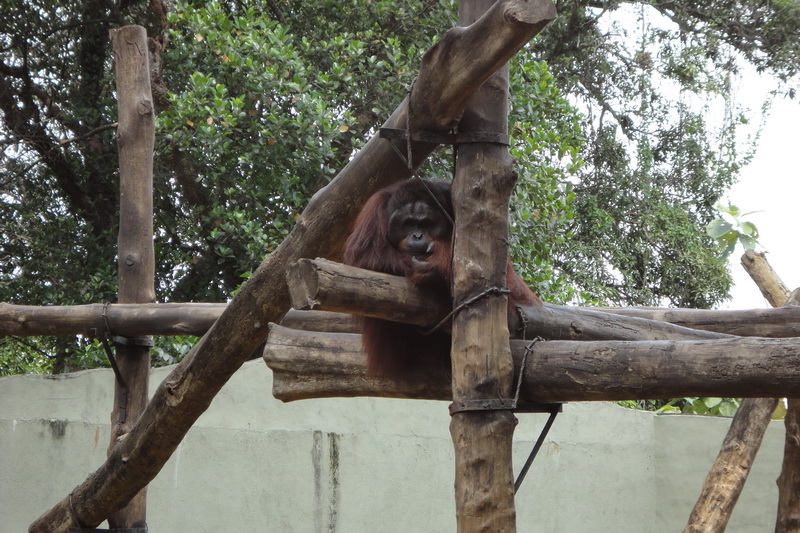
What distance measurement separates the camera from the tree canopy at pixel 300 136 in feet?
19.8

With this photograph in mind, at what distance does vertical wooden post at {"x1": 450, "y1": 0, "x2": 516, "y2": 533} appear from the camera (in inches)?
85.5

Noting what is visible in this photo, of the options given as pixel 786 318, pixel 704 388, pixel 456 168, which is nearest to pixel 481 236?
pixel 456 168

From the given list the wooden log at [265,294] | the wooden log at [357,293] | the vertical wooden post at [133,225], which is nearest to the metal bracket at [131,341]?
the vertical wooden post at [133,225]

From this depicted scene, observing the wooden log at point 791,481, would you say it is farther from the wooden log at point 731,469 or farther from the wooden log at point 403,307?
the wooden log at point 403,307

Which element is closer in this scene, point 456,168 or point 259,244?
point 456,168

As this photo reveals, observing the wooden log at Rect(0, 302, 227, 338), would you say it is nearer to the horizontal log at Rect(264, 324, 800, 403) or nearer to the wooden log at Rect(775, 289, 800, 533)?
the horizontal log at Rect(264, 324, 800, 403)

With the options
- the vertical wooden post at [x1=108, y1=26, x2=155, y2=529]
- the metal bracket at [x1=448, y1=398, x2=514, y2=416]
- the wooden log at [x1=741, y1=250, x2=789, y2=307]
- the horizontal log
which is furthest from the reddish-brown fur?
the wooden log at [x1=741, y1=250, x2=789, y2=307]

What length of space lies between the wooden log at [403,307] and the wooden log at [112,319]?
1.57 m

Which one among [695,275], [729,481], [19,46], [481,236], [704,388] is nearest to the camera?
[704,388]

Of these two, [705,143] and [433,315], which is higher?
[705,143]

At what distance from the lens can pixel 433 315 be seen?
96.0 inches

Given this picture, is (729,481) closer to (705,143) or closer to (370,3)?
(370,3)

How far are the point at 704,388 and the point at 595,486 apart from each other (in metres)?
3.36

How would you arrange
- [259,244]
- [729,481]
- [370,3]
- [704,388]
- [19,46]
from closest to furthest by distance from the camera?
[704,388] → [729,481] → [259,244] → [370,3] → [19,46]
